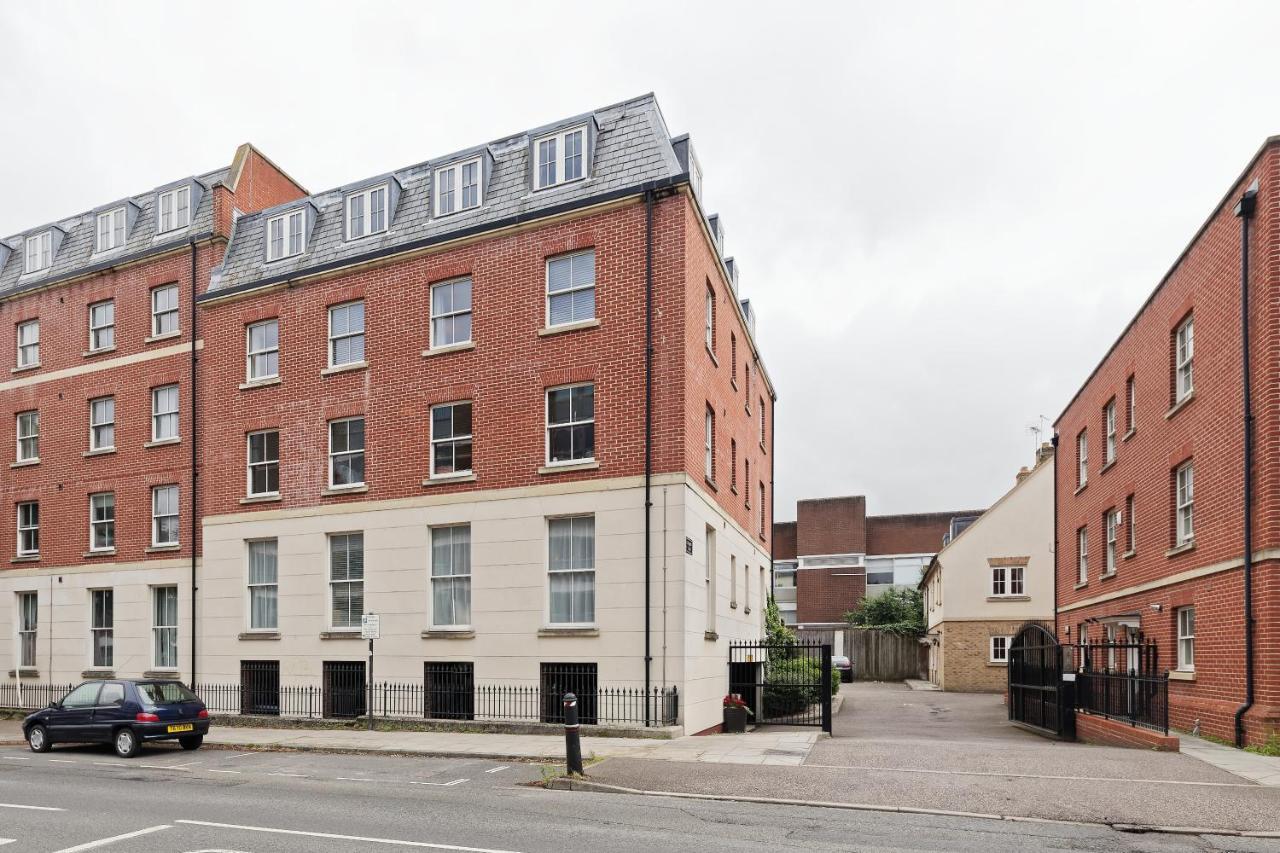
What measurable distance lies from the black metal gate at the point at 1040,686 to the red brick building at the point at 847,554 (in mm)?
42751

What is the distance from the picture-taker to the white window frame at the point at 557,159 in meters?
21.9

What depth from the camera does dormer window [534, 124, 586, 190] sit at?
72.2 ft

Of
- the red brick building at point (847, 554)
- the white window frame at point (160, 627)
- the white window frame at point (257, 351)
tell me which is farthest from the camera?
the red brick building at point (847, 554)

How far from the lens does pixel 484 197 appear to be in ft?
75.7

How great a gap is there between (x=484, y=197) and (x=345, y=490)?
7382 millimetres

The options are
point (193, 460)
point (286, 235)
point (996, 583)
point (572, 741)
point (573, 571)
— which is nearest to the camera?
point (572, 741)

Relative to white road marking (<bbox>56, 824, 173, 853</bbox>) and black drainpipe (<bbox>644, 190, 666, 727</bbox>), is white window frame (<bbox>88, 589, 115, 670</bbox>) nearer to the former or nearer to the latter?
black drainpipe (<bbox>644, 190, 666, 727</bbox>)

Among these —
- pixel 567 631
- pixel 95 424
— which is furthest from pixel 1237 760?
pixel 95 424

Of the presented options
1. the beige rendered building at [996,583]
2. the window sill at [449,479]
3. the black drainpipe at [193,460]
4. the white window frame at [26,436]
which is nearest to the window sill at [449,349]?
the window sill at [449,479]

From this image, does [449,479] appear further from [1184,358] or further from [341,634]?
[1184,358]

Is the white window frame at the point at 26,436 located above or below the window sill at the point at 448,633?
above

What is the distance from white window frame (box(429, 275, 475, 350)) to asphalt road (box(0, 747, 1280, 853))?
10305 mm

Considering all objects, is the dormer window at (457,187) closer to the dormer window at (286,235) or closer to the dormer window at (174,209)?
the dormer window at (286,235)

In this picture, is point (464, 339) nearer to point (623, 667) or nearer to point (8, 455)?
point (623, 667)
